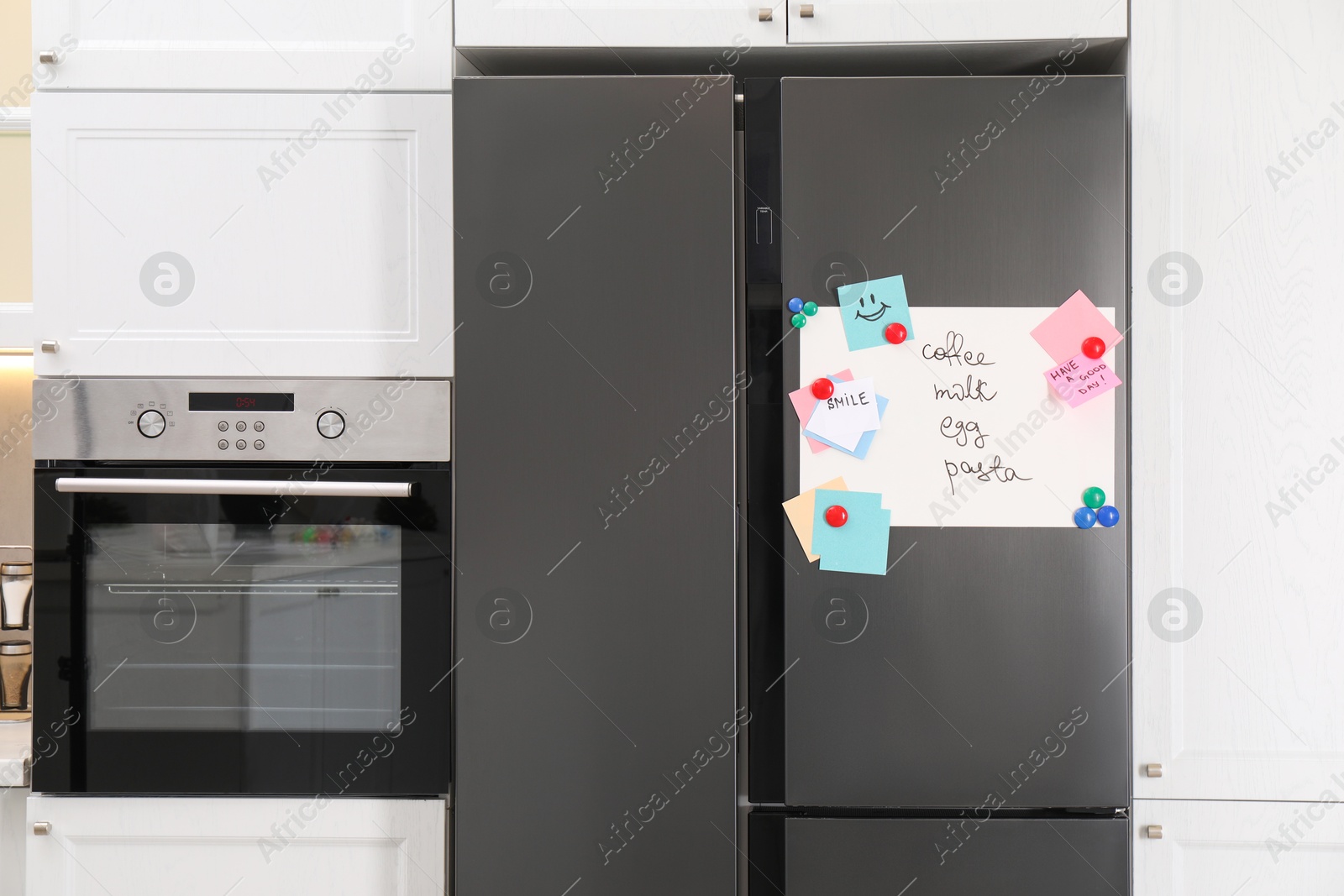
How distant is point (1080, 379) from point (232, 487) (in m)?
1.22

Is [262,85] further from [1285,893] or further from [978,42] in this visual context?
[1285,893]

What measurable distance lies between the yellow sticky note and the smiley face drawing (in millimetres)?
225

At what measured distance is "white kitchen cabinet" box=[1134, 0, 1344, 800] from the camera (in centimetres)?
113

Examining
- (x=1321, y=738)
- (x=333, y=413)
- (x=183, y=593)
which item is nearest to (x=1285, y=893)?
(x=1321, y=738)

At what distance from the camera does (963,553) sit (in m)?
1.08

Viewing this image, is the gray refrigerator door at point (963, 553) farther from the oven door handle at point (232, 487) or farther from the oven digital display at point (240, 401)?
the oven digital display at point (240, 401)

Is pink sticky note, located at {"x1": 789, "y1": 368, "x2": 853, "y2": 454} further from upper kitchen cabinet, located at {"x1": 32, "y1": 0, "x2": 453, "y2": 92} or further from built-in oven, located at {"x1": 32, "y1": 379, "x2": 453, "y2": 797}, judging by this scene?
upper kitchen cabinet, located at {"x1": 32, "y1": 0, "x2": 453, "y2": 92}

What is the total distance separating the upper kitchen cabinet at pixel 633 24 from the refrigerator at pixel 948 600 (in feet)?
0.44

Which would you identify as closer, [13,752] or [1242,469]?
[1242,469]

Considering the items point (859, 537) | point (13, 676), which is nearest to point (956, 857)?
point (859, 537)

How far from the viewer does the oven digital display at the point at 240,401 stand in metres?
1.17

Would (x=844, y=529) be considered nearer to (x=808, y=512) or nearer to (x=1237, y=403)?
(x=808, y=512)

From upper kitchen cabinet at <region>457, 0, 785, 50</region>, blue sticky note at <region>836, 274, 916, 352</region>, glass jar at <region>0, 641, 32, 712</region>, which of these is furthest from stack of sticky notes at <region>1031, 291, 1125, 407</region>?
glass jar at <region>0, 641, 32, 712</region>

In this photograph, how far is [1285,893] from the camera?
3.70 ft
